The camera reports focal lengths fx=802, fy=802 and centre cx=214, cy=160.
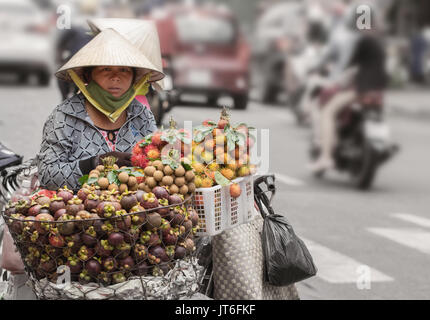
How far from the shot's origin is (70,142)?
352 centimetres

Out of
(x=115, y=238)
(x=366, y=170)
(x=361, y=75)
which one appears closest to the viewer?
(x=115, y=238)

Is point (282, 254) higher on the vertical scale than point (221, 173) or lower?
lower

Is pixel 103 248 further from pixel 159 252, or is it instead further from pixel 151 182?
pixel 151 182

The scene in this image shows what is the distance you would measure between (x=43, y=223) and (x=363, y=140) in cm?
674

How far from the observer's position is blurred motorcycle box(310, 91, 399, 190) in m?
8.94

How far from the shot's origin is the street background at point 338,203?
5.70 meters

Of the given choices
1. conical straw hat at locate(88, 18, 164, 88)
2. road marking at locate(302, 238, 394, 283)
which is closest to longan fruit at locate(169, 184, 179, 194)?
conical straw hat at locate(88, 18, 164, 88)

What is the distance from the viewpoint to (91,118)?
3.61 m

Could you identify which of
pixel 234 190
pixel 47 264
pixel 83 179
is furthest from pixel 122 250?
pixel 234 190

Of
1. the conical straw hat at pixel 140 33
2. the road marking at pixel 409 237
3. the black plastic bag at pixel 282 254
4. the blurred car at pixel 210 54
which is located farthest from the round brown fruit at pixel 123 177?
the blurred car at pixel 210 54

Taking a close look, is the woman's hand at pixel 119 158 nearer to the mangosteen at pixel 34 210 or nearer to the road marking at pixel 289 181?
the mangosteen at pixel 34 210

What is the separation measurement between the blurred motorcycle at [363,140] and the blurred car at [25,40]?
6.15m

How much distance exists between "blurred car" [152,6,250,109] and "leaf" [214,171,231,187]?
269 inches

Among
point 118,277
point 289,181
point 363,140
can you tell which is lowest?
point 289,181
